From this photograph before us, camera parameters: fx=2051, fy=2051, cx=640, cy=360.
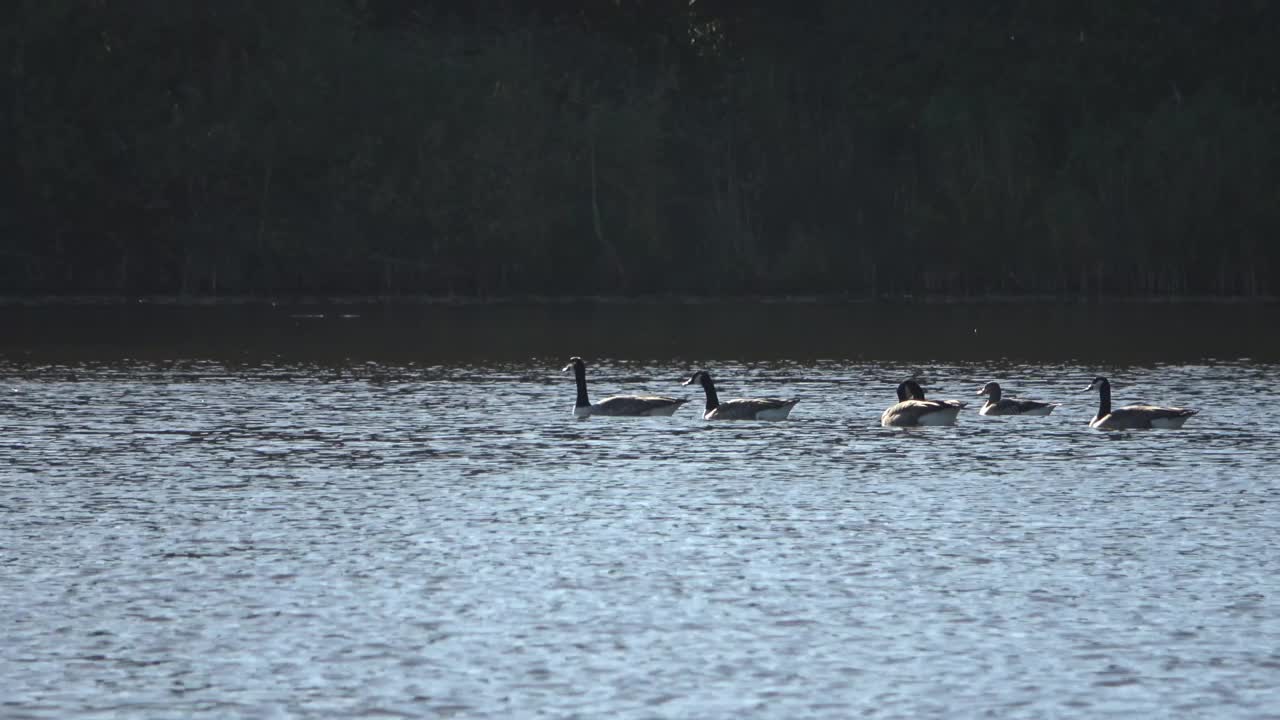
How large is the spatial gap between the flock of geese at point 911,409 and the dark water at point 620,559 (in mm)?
436

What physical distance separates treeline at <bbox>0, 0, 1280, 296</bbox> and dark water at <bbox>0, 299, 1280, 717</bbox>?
6286cm

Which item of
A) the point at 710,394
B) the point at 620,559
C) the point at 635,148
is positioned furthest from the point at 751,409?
the point at 635,148

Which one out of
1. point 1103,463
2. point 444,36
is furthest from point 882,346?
point 444,36

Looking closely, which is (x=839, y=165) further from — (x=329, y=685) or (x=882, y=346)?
(x=329, y=685)

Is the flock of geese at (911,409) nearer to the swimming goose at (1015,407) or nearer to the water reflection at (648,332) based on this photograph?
the swimming goose at (1015,407)

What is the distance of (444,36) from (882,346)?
60.2 metres

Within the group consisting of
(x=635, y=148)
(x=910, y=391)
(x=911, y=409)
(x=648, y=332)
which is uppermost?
(x=635, y=148)

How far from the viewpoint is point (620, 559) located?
2331 cm

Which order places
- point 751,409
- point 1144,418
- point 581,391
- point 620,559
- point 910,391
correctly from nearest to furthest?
1. point 620,559
2. point 1144,418
3. point 751,409
4. point 910,391
5. point 581,391

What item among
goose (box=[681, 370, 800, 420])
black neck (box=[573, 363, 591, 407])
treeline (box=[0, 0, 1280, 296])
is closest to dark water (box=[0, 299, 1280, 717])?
goose (box=[681, 370, 800, 420])

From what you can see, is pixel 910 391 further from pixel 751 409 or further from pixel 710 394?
pixel 710 394

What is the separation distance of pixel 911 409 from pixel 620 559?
16.8 meters

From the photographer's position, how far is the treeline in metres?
108

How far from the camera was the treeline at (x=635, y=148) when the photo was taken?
108 m
